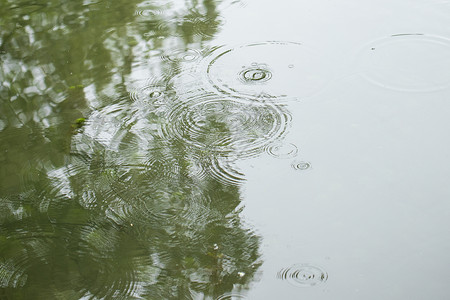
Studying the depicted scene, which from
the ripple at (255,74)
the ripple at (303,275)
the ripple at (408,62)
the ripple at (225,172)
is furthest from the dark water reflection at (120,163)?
the ripple at (408,62)

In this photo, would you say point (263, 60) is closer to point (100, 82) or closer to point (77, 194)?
point (100, 82)

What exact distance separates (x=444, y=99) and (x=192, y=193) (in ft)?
5.74

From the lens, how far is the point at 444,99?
383 centimetres

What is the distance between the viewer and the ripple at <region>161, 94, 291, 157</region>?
3578 mm

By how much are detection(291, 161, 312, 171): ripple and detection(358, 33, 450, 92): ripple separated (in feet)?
3.16

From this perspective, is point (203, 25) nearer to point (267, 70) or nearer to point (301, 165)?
point (267, 70)

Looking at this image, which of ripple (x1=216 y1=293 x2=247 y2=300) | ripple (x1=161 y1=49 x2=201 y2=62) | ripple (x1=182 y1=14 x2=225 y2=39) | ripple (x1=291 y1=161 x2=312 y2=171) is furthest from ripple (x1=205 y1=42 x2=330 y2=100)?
ripple (x1=216 y1=293 x2=247 y2=300)

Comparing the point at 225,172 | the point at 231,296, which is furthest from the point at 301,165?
the point at 231,296

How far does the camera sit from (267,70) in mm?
4195

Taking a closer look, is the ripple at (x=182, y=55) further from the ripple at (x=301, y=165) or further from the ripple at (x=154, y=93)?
the ripple at (x=301, y=165)

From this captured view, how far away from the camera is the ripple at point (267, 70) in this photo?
4008 millimetres

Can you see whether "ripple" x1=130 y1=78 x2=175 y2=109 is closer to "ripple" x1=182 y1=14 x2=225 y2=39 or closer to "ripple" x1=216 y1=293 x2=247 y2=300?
"ripple" x1=182 y1=14 x2=225 y2=39

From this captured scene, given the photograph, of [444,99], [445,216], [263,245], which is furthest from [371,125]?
[263,245]

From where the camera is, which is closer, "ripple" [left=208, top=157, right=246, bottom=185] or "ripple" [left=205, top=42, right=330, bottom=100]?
"ripple" [left=208, top=157, right=246, bottom=185]
